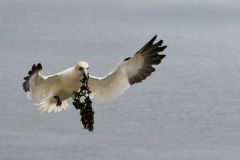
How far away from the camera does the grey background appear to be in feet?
63.2

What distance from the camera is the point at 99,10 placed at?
48.0 m

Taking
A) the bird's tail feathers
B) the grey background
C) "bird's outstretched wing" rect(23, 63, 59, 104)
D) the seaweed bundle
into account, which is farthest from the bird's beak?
the grey background

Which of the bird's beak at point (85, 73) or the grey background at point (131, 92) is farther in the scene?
the grey background at point (131, 92)

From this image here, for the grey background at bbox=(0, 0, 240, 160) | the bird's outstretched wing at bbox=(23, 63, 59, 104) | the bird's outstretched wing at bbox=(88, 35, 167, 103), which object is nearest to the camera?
the bird's outstretched wing at bbox=(88, 35, 167, 103)

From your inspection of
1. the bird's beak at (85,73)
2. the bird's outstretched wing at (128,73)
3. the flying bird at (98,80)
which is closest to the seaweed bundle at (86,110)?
the bird's beak at (85,73)

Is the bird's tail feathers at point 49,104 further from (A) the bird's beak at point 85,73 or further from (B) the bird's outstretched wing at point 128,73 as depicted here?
(A) the bird's beak at point 85,73

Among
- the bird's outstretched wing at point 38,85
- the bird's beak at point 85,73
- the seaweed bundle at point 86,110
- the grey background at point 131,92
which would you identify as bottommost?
the seaweed bundle at point 86,110

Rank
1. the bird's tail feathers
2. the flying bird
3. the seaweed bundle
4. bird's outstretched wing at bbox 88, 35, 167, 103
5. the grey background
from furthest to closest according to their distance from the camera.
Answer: the grey background, the bird's tail feathers, bird's outstretched wing at bbox 88, 35, 167, 103, the flying bird, the seaweed bundle

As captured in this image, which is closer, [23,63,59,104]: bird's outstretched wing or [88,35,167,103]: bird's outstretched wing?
[88,35,167,103]: bird's outstretched wing

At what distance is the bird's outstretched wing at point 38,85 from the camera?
391 inches

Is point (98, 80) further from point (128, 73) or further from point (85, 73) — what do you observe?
point (85, 73)

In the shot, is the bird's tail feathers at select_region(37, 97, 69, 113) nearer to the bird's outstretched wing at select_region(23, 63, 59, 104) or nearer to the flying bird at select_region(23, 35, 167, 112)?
the flying bird at select_region(23, 35, 167, 112)

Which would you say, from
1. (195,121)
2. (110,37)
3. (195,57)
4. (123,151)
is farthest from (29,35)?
(123,151)

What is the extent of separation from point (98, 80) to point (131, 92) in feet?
46.0
